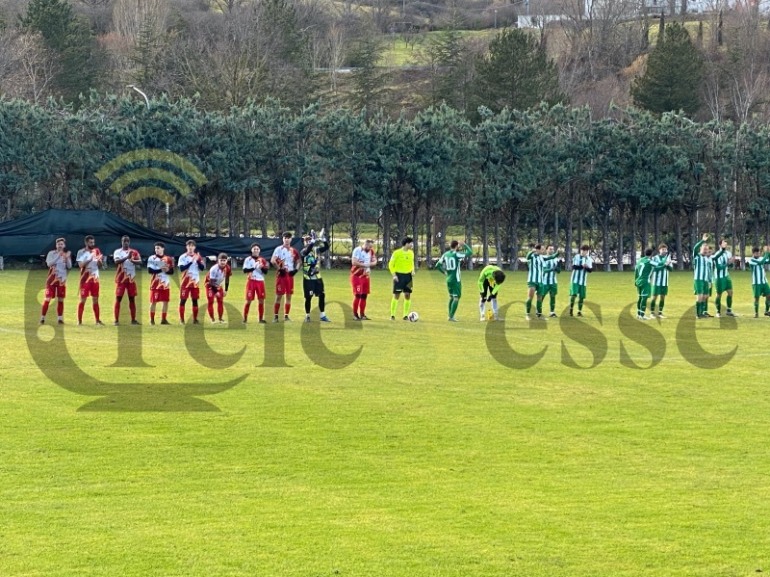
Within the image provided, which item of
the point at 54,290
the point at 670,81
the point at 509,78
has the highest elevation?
the point at 670,81

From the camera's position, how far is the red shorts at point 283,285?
30.6 meters

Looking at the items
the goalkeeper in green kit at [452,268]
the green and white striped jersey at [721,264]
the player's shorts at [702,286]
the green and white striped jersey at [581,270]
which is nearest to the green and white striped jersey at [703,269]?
the player's shorts at [702,286]

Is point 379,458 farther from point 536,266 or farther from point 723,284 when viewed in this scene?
point 723,284

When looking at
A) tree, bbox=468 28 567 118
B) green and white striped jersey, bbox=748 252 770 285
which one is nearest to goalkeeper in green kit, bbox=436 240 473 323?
green and white striped jersey, bbox=748 252 770 285

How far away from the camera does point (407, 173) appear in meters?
65.0

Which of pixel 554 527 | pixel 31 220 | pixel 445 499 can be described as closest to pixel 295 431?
pixel 445 499

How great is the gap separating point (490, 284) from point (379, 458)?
17.3 metres

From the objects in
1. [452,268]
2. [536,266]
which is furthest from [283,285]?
[536,266]

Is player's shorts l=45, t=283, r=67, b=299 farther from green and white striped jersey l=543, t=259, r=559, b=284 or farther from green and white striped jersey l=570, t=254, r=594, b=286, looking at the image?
green and white striped jersey l=570, t=254, r=594, b=286

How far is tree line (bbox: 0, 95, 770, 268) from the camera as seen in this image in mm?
62156

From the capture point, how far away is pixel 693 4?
14650 cm

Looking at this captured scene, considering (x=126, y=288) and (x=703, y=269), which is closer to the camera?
(x=126, y=288)

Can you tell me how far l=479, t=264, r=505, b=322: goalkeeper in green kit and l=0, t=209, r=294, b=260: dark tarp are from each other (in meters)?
24.2

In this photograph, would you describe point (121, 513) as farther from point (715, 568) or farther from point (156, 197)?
point (156, 197)
